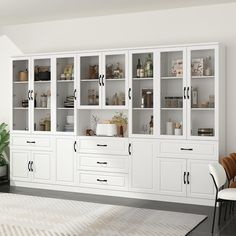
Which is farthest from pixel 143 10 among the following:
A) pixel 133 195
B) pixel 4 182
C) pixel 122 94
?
pixel 4 182

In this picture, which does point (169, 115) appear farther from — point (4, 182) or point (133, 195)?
point (4, 182)

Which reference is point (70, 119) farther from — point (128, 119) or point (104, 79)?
point (128, 119)

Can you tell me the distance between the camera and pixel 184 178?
6.53 meters

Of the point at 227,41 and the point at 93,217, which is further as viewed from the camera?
the point at 227,41

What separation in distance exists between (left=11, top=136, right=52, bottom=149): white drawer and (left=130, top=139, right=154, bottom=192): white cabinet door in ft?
4.95

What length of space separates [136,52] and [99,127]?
4.27 feet

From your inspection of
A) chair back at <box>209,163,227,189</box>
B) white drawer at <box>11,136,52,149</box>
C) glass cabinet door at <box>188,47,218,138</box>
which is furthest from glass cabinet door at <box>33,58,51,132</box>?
chair back at <box>209,163,227,189</box>

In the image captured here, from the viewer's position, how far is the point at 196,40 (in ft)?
22.5

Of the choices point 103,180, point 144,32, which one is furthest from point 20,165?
point 144,32

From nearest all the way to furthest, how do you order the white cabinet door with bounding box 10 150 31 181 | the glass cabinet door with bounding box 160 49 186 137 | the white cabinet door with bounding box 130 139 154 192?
the glass cabinet door with bounding box 160 49 186 137 → the white cabinet door with bounding box 130 139 154 192 → the white cabinet door with bounding box 10 150 31 181

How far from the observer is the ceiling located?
659 cm

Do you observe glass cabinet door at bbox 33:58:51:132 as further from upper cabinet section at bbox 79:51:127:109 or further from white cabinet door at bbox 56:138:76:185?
upper cabinet section at bbox 79:51:127:109

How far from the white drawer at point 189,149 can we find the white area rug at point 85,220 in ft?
3.09

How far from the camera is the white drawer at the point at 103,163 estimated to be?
22.9 ft
